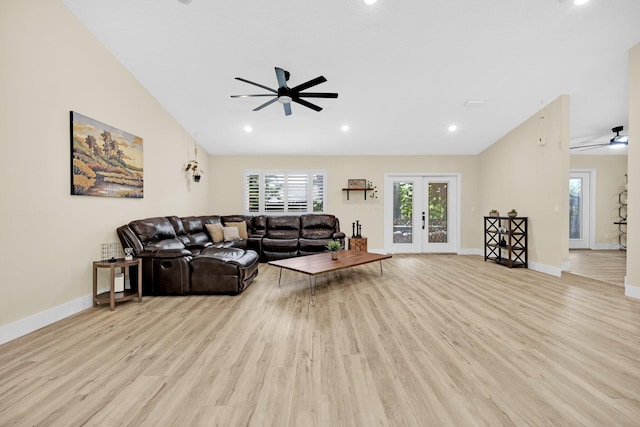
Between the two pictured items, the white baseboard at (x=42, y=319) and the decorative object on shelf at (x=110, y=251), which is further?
the decorative object on shelf at (x=110, y=251)

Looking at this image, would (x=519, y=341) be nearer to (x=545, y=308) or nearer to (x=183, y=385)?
(x=545, y=308)

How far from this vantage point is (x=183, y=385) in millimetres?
1766

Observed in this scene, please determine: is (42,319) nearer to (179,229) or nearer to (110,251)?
(110,251)

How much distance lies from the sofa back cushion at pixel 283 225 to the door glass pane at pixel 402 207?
2.58 metres

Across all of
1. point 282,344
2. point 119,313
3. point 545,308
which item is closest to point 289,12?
point 282,344

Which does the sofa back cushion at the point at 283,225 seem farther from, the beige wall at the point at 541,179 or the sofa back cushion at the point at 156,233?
the beige wall at the point at 541,179

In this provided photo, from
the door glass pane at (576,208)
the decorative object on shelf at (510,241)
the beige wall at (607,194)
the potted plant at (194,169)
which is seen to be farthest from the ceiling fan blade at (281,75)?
the beige wall at (607,194)

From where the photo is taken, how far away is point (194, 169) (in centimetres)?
588

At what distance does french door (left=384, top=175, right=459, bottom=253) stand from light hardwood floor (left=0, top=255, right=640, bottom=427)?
3.67 meters

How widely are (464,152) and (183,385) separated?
7423mm

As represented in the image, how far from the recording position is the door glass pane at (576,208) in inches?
289

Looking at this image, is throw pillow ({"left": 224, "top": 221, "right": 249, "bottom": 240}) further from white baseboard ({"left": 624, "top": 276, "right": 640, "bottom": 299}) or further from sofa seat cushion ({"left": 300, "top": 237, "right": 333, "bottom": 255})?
white baseboard ({"left": 624, "top": 276, "right": 640, "bottom": 299})

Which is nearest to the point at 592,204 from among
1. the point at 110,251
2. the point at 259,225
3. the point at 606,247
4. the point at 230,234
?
the point at 606,247

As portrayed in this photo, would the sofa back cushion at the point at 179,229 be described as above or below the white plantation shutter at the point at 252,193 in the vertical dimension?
below
